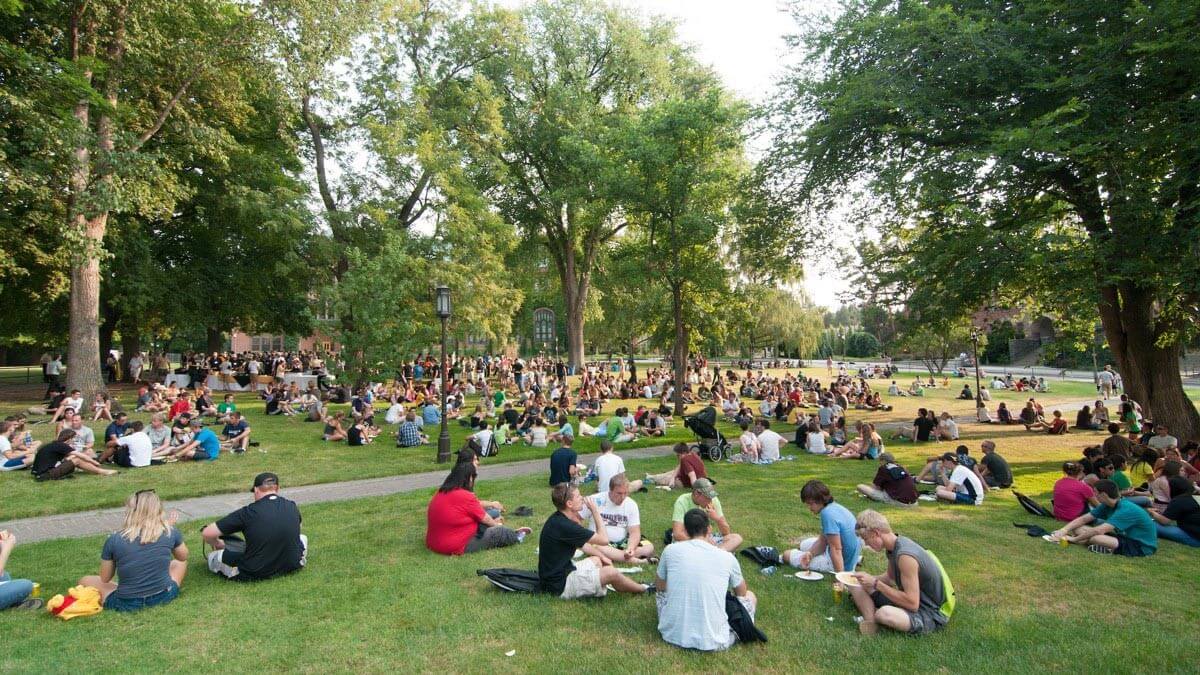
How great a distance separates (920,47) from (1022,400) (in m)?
23.7

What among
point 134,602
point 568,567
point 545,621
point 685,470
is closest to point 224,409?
point 134,602

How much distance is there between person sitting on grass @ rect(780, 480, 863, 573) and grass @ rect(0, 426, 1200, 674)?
0.87 feet

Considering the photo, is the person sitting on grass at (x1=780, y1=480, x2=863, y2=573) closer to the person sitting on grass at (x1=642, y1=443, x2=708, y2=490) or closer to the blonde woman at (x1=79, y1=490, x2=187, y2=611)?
the person sitting on grass at (x1=642, y1=443, x2=708, y2=490)

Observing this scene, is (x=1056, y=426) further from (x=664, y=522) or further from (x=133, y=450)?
(x=133, y=450)

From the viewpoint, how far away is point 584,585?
604 cm

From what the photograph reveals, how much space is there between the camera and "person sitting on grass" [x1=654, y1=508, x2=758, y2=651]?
196 inches

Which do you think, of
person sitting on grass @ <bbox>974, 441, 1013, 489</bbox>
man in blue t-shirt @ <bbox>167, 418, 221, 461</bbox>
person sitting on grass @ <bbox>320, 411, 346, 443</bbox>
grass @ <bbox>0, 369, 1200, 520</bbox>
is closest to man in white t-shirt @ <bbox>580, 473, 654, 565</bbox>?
grass @ <bbox>0, 369, 1200, 520</bbox>

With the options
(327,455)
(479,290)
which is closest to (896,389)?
(479,290)

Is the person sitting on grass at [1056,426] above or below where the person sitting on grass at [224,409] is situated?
below

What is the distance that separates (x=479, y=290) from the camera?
3045cm

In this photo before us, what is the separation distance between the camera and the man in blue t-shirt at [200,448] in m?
13.8

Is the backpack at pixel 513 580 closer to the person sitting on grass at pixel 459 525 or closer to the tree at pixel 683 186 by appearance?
the person sitting on grass at pixel 459 525

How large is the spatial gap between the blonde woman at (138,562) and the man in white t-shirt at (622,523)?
170 inches

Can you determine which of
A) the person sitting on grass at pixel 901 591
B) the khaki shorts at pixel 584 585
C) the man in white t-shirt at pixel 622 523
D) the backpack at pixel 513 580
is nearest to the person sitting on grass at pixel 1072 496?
the person sitting on grass at pixel 901 591
